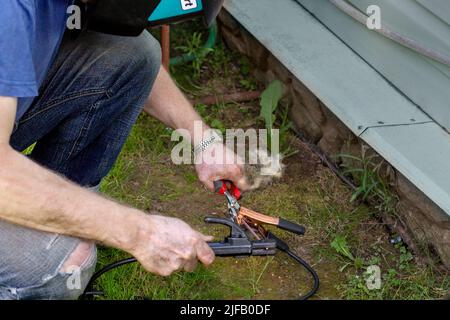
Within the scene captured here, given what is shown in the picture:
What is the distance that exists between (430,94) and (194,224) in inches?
40.0

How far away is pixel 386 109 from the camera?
3053 millimetres

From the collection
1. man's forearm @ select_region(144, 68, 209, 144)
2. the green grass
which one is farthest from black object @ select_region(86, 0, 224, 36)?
the green grass

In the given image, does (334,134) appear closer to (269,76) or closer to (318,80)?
(318,80)

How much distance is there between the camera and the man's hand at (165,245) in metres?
2.22

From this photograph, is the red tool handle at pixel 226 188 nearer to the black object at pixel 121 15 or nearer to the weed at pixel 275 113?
the black object at pixel 121 15

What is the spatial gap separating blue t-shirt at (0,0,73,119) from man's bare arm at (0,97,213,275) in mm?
47

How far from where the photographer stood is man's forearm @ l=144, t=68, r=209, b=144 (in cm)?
265

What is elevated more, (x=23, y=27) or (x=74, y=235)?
(x=23, y=27)

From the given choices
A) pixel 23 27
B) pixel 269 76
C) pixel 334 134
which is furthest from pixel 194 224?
pixel 23 27

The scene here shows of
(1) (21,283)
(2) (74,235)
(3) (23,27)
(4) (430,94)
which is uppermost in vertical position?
(3) (23,27)

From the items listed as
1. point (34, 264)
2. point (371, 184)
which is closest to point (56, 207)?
point (34, 264)

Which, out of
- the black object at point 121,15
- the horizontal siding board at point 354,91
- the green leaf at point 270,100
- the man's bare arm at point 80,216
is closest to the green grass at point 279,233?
the green leaf at point 270,100

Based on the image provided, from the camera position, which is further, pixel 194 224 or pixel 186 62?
pixel 186 62

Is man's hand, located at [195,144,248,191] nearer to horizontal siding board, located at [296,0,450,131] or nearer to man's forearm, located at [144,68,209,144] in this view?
man's forearm, located at [144,68,209,144]
